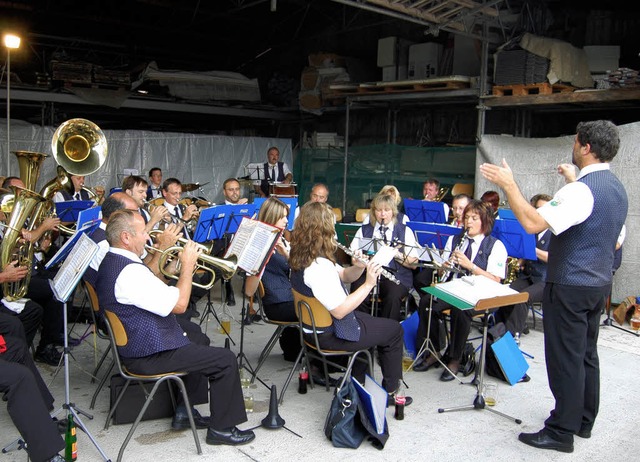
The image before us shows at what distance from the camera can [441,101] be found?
11602 mm

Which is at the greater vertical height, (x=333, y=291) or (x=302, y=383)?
(x=333, y=291)

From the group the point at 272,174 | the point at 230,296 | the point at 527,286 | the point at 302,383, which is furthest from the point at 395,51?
the point at 302,383

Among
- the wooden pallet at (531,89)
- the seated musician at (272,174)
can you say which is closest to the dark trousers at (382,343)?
the wooden pallet at (531,89)

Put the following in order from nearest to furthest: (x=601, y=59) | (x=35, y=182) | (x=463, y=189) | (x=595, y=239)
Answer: (x=595, y=239) < (x=35, y=182) < (x=601, y=59) < (x=463, y=189)

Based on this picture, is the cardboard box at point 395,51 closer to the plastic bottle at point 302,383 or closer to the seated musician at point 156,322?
the plastic bottle at point 302,383

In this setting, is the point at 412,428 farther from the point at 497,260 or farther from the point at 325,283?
the point at 497,260

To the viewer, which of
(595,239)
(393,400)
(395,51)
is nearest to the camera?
(595,239)

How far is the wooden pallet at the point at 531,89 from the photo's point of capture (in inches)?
347

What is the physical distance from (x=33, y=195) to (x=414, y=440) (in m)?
3.12

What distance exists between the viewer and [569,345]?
383 cm

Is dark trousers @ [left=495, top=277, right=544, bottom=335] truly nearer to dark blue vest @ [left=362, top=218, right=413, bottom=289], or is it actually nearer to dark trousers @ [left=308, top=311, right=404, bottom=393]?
dark blue vest @ [left=362, top=218, right=413, bottom=289]

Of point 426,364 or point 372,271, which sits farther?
point 426,364

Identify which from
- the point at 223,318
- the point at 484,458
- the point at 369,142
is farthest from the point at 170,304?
the point at 369,142

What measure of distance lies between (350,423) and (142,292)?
1.52 meters
